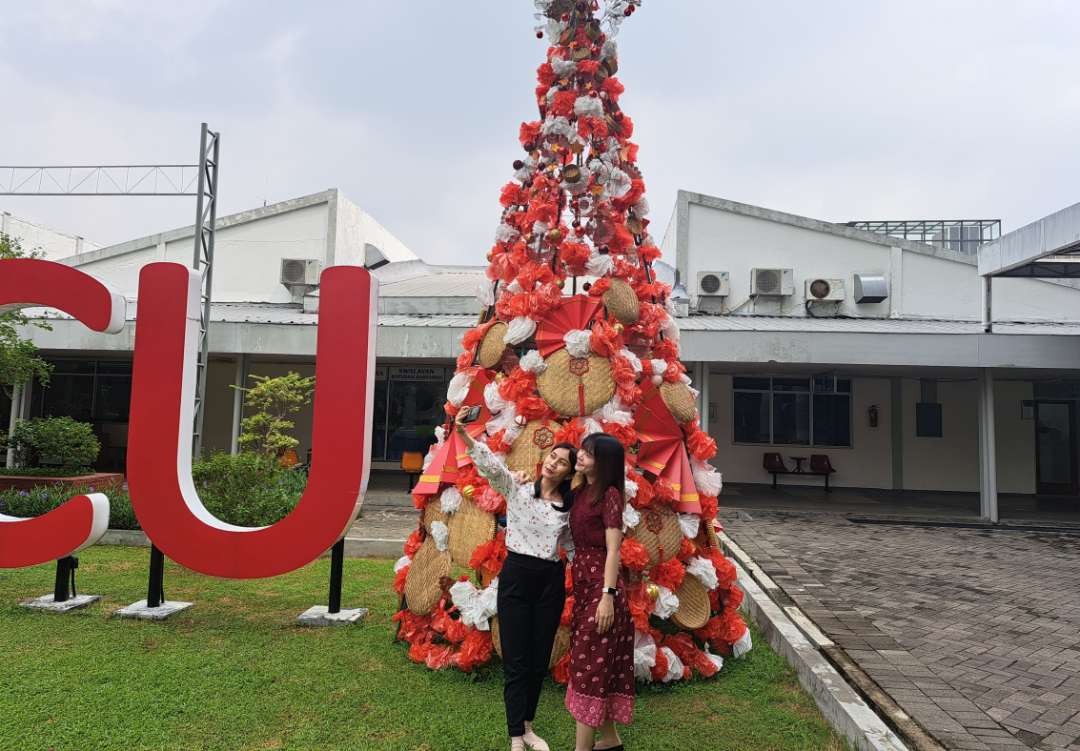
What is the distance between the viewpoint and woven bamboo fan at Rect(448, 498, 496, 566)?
4008mm

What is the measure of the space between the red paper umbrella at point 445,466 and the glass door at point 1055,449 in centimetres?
1468

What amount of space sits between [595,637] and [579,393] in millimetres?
1556

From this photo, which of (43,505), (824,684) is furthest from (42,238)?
(824,684)

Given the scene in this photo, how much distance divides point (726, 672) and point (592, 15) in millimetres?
4499

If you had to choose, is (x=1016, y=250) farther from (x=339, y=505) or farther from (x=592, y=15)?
(x=339, y=505)

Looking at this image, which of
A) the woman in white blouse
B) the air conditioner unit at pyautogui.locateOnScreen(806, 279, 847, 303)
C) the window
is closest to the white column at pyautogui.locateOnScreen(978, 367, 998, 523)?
the window

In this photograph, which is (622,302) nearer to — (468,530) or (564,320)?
(564,320)

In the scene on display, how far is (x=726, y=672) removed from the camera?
13.7ft

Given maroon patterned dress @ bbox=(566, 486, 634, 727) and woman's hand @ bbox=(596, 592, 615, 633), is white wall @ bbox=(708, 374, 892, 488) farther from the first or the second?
woman's hand @ bbox=(596, 592, 615, 633)

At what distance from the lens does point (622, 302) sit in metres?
4.29

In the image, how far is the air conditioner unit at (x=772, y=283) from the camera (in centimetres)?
1449

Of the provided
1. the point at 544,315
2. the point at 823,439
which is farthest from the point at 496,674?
the point at 823,439

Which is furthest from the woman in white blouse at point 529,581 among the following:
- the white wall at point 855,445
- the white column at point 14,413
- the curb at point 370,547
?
the white wall at point 855,445

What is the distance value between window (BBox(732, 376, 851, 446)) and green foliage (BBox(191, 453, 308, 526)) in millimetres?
10167
